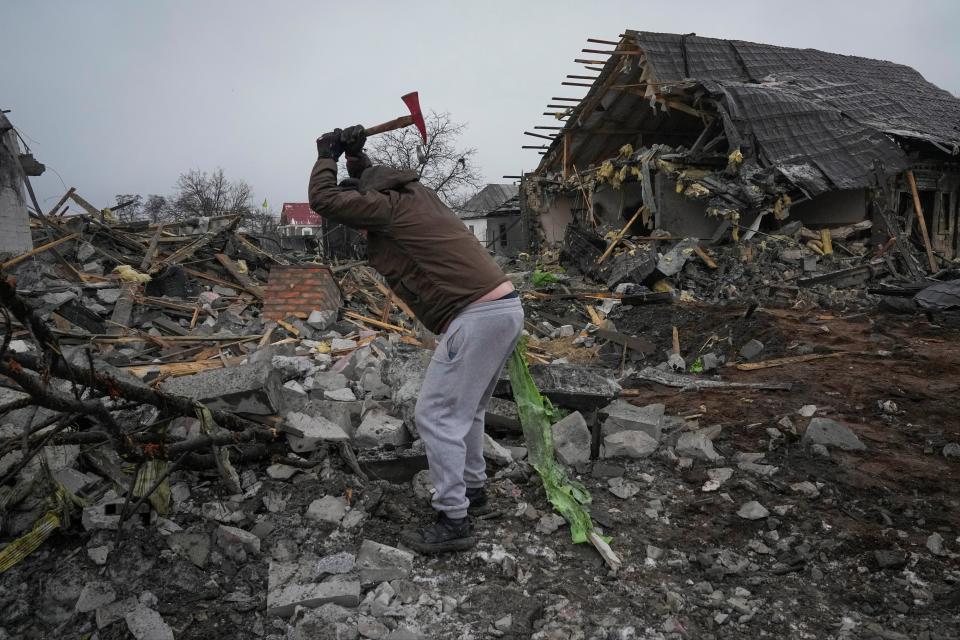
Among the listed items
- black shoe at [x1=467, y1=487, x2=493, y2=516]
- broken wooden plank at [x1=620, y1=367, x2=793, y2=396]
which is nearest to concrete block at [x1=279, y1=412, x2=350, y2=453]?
black shoe at [x1=467, y1=487, x2=493, y2=516]

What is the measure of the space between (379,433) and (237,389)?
0.88 m

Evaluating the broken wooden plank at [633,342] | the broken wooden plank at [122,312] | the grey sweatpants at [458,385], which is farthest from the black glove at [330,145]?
the broken wooden plank at [633,342]

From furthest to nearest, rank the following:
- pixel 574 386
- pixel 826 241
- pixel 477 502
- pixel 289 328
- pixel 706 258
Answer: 1. pixel 826 241
2. pixel 706 258
3. pixel 289 328
4. pixel 574 386
5. pixel 477 502

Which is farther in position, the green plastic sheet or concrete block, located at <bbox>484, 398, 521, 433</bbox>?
concrete block, located at <bbox>484, 398, 521, 433</bbox>

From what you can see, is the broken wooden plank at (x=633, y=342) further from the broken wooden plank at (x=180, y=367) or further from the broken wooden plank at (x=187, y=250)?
the broken wooden plank at (x=187, y=250)

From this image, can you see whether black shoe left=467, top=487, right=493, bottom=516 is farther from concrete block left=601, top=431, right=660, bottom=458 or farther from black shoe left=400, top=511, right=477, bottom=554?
concrete block left=601, top=431, right=660, bottom=458

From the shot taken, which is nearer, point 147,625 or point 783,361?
point 147,625

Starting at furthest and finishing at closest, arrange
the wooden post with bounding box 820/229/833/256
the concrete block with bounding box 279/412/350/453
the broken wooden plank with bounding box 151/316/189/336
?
1. the wooden post with bounding box 820/229/833/256
2. the broken wooden plank with bounding box 151/316/189/336
3. the concrete block with bounding box 279/412/350/453

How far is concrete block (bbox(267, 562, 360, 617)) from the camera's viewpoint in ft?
7.35

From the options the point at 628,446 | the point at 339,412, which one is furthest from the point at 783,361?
the point at 339,412

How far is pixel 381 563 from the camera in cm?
255

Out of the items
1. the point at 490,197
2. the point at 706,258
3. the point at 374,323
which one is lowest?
the point at 374,323

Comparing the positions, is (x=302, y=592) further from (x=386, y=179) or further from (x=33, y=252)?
(x=33, y=252)

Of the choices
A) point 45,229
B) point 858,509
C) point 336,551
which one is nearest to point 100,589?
point 336,551
